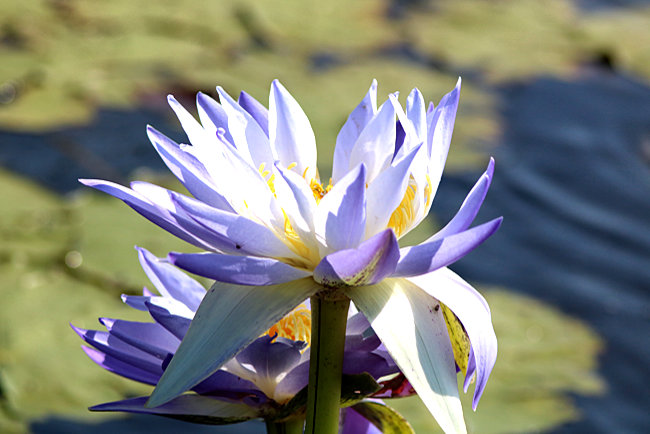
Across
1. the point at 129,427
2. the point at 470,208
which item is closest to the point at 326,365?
the point at 470,208

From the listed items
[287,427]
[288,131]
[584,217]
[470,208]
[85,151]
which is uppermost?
[85,151]

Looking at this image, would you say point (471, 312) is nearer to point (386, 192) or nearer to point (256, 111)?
point (386, 192)

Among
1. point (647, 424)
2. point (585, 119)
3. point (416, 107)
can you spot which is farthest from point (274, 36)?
point (416, 107)

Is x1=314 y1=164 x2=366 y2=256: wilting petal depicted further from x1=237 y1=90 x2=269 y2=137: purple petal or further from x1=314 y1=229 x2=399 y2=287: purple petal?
x1=237 y1=90 x2=269 y2=137: purple petal

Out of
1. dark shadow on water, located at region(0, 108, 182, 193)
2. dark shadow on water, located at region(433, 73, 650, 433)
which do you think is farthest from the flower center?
dark shadow on water, located at region(0, 108, 182, 193)

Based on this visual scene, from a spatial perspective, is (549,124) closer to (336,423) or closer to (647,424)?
(647,424)

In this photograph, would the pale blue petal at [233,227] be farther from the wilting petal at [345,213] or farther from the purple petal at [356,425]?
the purple petal at [356,425]

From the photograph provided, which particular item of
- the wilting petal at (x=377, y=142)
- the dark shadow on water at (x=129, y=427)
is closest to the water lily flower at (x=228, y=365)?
the wilting petal at (x=377, y=142)
